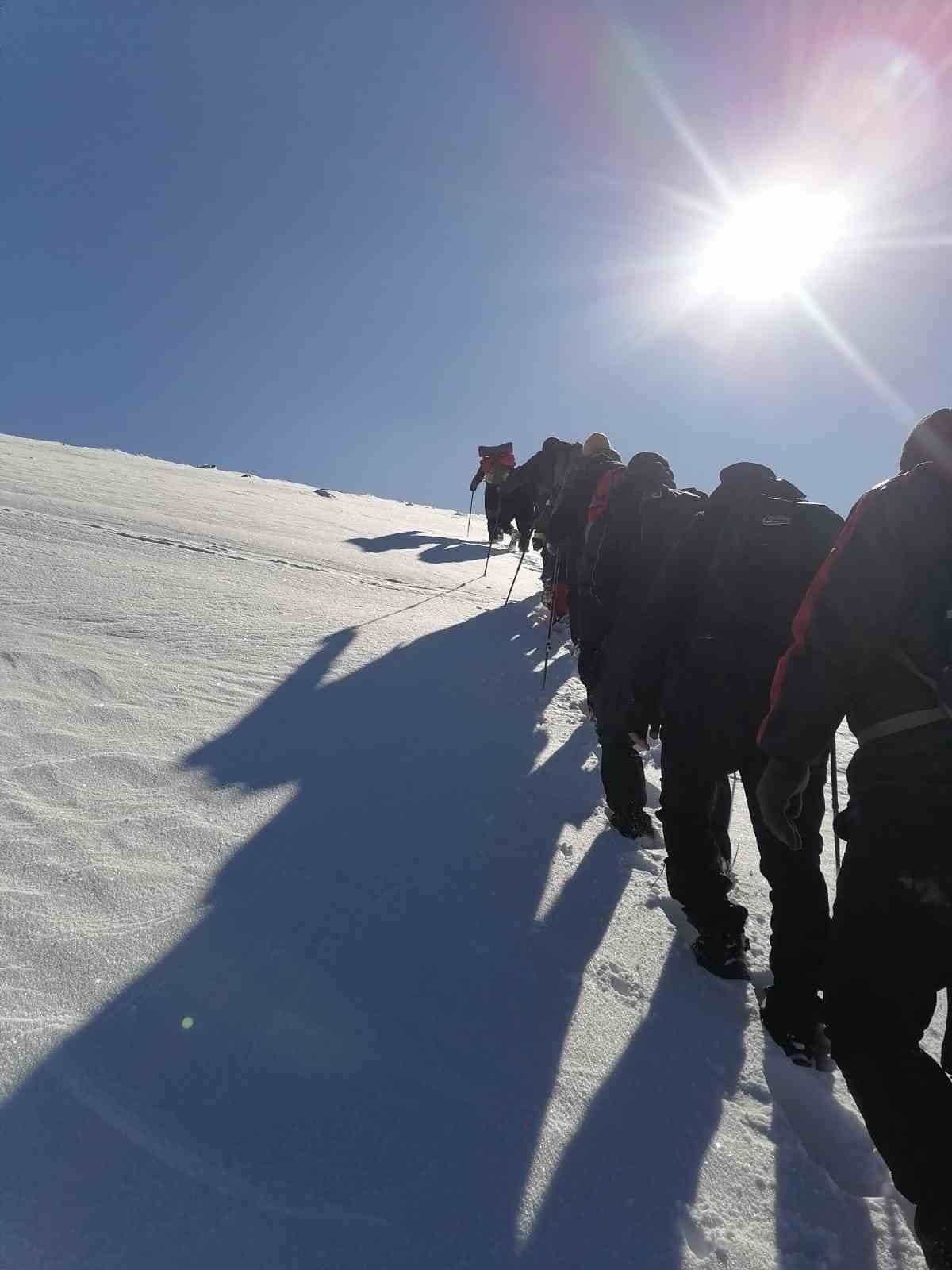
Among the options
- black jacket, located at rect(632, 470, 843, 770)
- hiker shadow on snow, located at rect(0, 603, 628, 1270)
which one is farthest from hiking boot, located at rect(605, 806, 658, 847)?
black jacket, located at rect(632, 470, 843, 770)

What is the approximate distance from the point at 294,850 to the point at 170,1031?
92 centimetres

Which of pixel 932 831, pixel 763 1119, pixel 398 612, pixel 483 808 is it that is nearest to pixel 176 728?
pixel 483 808

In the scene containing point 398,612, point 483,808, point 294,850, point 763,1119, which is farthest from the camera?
point 398,612

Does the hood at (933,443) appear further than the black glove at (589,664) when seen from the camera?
No

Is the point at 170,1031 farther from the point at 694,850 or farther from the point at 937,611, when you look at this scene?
the point at 937,611

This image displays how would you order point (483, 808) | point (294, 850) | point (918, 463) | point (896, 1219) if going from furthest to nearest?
1. point (483, 808)
2. point (294, 850)
3. point (896, 1219)
4. point (918, 463)

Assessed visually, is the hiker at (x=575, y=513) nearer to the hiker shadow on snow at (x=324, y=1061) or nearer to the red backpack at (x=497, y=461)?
the hiker shadow on snow at (x=324, y=1061)

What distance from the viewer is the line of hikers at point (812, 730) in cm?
129

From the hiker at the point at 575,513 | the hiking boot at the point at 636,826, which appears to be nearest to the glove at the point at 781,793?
the hiking boot at the point at 636,826

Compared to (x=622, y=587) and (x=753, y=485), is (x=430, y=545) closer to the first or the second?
(x=622, y=587)

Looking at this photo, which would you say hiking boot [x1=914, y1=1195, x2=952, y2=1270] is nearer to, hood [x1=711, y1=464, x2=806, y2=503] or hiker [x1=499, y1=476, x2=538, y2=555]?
hood [x1=711, y1=464, x2=806, y2=503]

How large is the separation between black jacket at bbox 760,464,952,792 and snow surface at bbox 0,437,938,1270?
106cm

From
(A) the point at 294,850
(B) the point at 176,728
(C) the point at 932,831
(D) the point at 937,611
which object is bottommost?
(A) the point at 294,850

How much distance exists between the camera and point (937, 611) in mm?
1287
